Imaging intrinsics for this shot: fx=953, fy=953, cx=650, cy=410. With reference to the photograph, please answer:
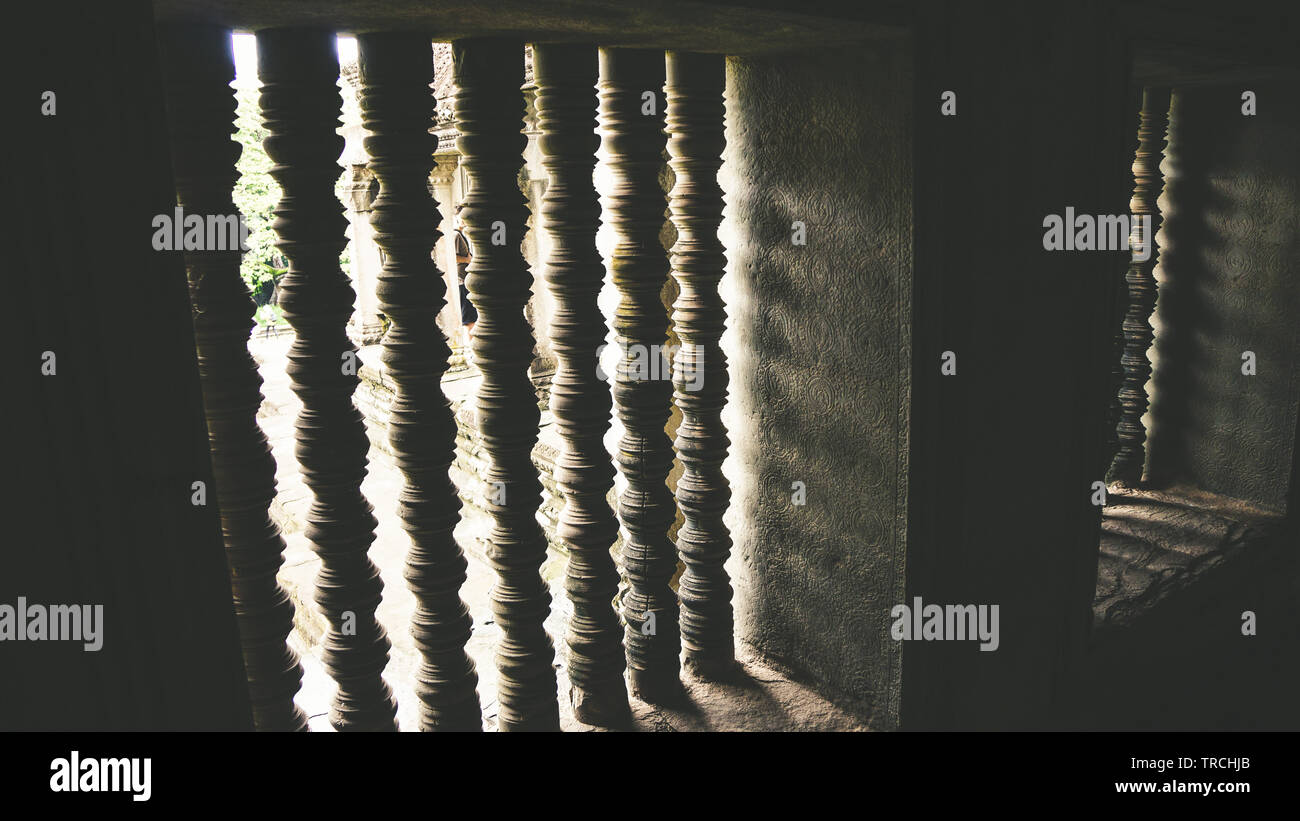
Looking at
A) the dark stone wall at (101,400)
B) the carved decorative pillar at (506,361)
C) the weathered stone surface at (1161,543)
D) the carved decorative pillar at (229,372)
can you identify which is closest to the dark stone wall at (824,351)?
the carved decorative pillar at (506,361)

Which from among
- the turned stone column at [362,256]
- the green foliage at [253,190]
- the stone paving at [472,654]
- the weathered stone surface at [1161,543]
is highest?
the green foliage at [253,190]

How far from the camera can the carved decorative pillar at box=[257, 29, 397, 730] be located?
1.48m

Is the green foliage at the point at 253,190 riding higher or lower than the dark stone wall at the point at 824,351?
higher

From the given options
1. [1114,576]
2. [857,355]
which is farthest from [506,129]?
[1114,576]

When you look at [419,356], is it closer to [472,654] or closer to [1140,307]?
[472,654]

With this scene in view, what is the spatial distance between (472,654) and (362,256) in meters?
6.18

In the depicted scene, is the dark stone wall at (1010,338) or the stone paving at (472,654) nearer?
the dark stone wall at (1010,338)

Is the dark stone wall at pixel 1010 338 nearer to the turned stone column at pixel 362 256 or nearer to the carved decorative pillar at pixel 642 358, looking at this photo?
the carved decorative pillar at pixel 642 358

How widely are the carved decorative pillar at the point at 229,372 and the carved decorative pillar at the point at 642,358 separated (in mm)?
753

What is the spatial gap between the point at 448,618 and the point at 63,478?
80 cm

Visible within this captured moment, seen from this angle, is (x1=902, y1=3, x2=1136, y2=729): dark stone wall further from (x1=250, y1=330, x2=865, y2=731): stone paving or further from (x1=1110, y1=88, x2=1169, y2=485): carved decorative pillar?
(x1=1110, y1=88, x2=1169, y2=485): carved decorative pillar

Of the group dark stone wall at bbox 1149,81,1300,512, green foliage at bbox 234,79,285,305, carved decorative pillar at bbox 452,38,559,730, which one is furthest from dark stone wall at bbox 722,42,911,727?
green foliage at bbox 234,79,285,305

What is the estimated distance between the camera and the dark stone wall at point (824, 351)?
6.49ft
